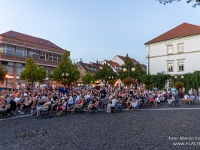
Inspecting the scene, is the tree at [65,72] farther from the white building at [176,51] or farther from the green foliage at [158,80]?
the white building at [176,51]

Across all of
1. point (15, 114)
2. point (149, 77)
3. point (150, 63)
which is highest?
point (150, 63)

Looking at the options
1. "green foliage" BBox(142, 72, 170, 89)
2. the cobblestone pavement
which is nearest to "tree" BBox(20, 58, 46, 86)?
"green foliage" BBox(142, 72, 170, 89)

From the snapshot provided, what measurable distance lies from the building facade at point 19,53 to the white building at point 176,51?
26452 millimetres

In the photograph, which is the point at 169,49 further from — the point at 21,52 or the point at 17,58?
the point at 21,52

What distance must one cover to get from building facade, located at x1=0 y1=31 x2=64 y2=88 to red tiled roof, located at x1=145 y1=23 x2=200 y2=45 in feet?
89.9

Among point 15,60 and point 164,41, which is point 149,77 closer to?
point 164,41

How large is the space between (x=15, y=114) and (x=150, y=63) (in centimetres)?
3390

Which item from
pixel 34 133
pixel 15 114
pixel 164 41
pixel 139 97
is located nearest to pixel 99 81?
pixel 164 41

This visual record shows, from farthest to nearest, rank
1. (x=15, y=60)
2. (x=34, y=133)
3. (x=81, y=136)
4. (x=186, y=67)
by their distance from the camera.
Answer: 1. (x=15, y=60)
2. (x=186, y=67)
3. (x=34, y=133)
4. (x=81, y=136)

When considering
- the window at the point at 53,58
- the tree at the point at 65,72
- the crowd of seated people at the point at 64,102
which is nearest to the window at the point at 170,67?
the tree at the point at 65,72

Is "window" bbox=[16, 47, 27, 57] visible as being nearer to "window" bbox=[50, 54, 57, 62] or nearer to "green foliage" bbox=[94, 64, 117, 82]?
"window" bbox=[50, 54, 57, 62]

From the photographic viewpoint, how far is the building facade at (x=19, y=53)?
148ft

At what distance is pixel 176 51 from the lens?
39406mm

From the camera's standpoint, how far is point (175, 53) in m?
39.5
